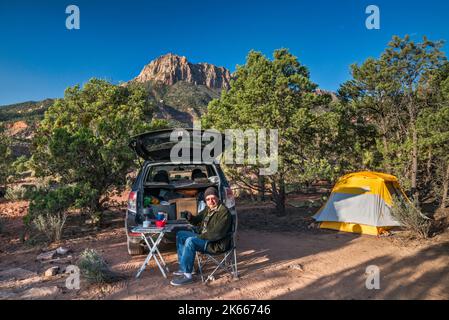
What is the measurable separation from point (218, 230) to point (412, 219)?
5348mm

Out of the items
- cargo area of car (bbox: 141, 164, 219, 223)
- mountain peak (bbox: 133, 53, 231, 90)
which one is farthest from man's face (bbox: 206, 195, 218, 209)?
mountain peak (bbox: 133, 53, 231, 90)

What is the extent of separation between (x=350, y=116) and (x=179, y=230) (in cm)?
807

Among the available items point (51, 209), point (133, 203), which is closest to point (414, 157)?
point (133, 203)

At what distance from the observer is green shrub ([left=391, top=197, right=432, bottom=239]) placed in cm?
722

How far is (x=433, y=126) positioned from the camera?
9016 mm

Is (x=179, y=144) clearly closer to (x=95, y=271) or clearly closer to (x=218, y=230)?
(x=218, y=230)

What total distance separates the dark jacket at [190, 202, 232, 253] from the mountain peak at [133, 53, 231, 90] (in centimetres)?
9593

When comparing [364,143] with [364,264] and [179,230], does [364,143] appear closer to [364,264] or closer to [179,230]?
[364,264]

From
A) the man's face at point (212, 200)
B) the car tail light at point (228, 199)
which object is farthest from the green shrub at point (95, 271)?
the car tail light at point (228, 199)

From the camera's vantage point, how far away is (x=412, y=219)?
7.29 m

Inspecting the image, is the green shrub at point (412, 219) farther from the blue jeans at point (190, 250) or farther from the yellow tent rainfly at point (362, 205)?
the blue jeans at point (190, 250)

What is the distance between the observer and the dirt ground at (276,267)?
13.5ft

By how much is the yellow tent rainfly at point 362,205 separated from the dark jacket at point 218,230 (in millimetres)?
4892
